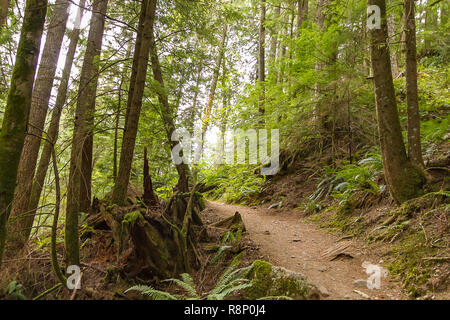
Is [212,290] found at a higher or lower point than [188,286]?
lower

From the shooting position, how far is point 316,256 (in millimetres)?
5078

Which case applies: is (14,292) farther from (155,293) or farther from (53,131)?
(53,131)

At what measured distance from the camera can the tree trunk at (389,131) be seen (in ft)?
17.1

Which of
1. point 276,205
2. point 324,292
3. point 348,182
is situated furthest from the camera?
point 276,205

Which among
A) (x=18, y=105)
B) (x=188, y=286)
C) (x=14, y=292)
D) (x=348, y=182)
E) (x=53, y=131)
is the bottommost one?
(x=14, y=292)

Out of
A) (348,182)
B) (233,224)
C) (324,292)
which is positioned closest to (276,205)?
(348,182)

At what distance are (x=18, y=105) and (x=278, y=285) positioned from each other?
412 cm

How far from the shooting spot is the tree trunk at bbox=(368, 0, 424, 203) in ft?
17.1

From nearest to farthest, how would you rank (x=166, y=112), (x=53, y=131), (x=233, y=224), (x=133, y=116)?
(x=133, y=116)
(x=53, y=131)
(x=233, y=224)
(x=166, y=112)

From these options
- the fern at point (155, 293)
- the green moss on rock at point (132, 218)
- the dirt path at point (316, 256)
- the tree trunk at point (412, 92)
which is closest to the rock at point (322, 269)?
the dirt path at point (316, 256)

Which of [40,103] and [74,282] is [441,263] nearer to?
[74,282]

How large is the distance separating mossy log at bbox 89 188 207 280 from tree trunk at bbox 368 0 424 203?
14.6ft
